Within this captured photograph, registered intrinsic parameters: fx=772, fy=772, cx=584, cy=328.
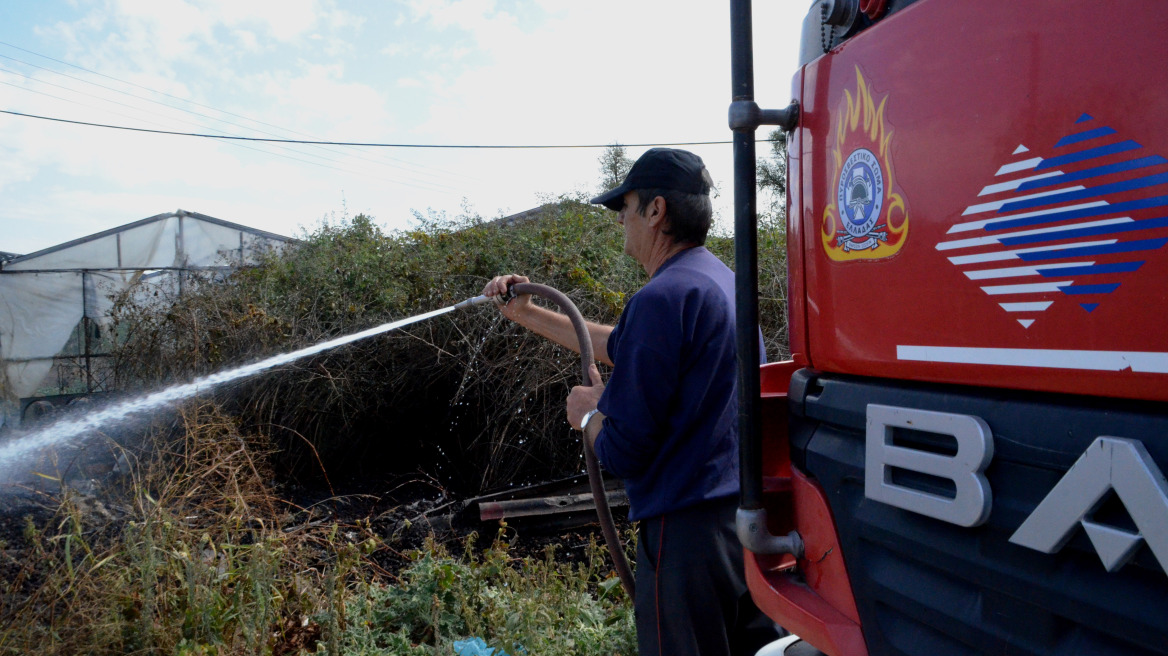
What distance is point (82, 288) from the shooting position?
14.2 meters

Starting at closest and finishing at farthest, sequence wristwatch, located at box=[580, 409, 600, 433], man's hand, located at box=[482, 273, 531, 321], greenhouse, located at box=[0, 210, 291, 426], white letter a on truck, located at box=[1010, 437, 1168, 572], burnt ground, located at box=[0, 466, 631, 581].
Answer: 1. white letter a on truck, located at box=[1010, 437, 1168, 572]
2. wristwatch, located at box=[580, 409, 600, 433]
3. man's hand, located at box=[482, 273, 531, 321]
4. burnt ground, located at box=[0, 466, 631, 581]
5. greenhouse, located at box=[0, 210, 291, 426]

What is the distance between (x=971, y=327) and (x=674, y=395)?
39.6 inches

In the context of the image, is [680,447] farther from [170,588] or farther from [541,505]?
[541,505]

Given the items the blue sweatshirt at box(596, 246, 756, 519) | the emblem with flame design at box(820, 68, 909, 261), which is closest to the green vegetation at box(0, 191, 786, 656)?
the blue sweatshirt at box(596, 246, 756, 519)

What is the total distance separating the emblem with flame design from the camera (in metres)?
1.35

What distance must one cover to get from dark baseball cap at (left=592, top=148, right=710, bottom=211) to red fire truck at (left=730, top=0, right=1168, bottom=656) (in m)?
0.64

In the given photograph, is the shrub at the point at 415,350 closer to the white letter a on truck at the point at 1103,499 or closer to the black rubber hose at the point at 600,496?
the black rubber hose at the point at 600,496

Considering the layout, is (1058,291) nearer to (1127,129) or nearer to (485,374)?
(1127,129)

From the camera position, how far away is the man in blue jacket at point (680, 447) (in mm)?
2072

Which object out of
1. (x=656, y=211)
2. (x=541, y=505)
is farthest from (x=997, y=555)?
(x=541, y=505)

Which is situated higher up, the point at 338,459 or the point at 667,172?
the point at 667,172

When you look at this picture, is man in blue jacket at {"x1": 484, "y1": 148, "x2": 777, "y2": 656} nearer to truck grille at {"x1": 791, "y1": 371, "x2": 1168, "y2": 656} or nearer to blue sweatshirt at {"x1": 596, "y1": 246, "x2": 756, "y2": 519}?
blue sweatshirt at {"x1": 596, "y1": 246, "x2": 756, "y2": 519}

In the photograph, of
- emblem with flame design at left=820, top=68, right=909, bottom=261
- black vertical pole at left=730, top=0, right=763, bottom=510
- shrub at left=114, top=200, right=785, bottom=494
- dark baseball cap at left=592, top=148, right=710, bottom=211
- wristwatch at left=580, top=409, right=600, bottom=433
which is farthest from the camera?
shrub at left=114, top=200, right=785, bottom=494

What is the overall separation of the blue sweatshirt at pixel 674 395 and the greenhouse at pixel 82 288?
26.5 ft
